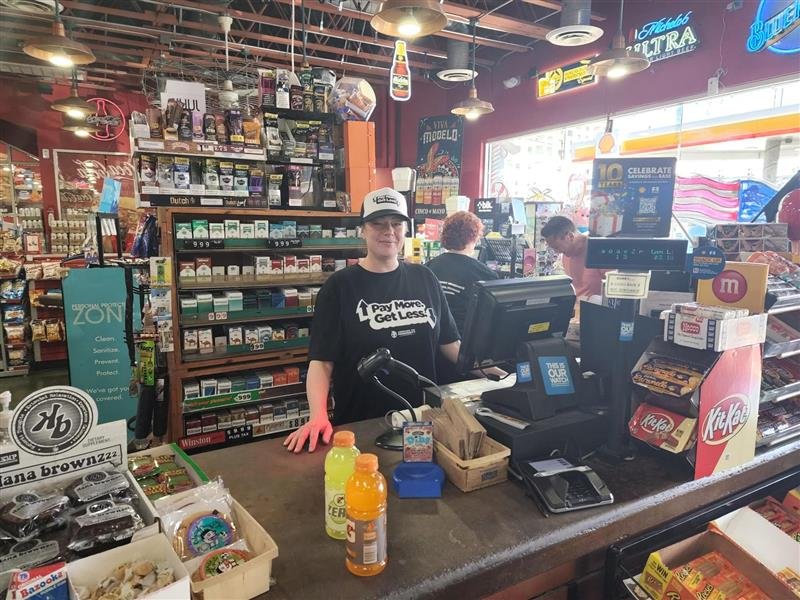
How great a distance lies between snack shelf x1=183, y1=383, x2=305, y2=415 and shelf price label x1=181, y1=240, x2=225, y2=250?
1.09 metres

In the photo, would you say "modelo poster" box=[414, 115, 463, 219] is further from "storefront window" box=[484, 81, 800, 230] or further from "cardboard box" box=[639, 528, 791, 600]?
"cardboard box" box=[639, 528, 791, 600]

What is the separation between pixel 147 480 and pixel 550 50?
779 centimetres

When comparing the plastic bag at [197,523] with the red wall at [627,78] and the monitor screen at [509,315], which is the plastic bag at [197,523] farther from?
the red wall at [627,78]

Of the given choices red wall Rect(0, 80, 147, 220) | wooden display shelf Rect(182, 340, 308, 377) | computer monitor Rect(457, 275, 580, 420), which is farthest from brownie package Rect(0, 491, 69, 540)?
red wall Rect(0, 80, 147, 220)

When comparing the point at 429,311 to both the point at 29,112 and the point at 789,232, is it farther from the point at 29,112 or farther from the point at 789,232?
the point at 29,112

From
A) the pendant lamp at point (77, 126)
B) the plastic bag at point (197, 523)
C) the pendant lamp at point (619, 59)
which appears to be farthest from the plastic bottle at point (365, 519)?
the pendant lamp at point (77, 126)

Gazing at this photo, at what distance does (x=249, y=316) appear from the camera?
3842mm

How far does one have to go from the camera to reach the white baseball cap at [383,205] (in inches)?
85.9

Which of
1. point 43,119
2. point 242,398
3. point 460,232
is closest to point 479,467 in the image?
point 460,232

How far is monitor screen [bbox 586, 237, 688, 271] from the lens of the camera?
1512 millimetres

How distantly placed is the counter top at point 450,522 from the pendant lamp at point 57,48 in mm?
4449

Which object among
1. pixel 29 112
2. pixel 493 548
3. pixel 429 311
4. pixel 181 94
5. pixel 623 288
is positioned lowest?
pixel 493 548

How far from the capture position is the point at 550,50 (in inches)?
290

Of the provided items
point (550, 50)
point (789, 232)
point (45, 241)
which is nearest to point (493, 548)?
point (789, 232)
